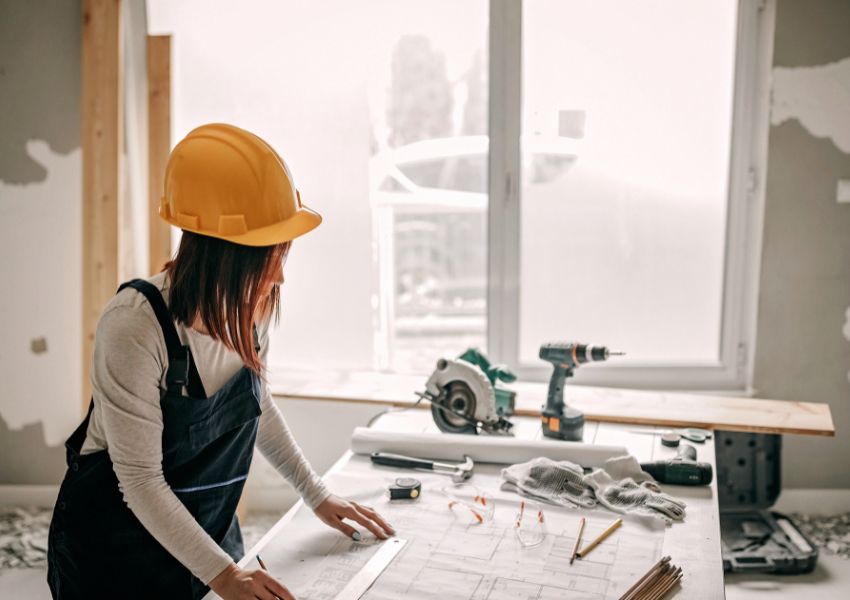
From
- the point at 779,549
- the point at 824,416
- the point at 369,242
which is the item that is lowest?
the point at 779,549

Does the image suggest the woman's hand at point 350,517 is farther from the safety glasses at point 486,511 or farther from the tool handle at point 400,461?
the tool handle at point 400,461

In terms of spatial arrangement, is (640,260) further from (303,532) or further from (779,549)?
(303,532)

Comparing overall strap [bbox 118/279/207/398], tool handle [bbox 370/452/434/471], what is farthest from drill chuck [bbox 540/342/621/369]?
overall strap [bbox 118/279/207/398]

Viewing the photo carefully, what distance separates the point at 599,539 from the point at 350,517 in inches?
18.1

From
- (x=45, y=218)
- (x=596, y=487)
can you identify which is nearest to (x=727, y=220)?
(x=596, y=487)

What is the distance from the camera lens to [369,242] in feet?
10.5

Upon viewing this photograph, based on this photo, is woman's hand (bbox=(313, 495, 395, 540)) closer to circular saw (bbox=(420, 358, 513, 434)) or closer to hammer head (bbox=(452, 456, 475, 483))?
hammer head (bbox=(452, 456, 475, 483))

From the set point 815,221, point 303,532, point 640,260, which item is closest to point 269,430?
point 303,532

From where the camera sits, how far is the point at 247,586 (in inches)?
46.9

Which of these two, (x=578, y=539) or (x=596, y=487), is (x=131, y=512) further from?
(x=596, y=487)

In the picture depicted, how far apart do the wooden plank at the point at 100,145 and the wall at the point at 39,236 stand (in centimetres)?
14

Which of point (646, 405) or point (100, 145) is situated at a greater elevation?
point (100, 145)

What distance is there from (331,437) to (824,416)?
72.4 inches

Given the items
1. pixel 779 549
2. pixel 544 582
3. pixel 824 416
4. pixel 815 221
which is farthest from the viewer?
pixel 815 221
